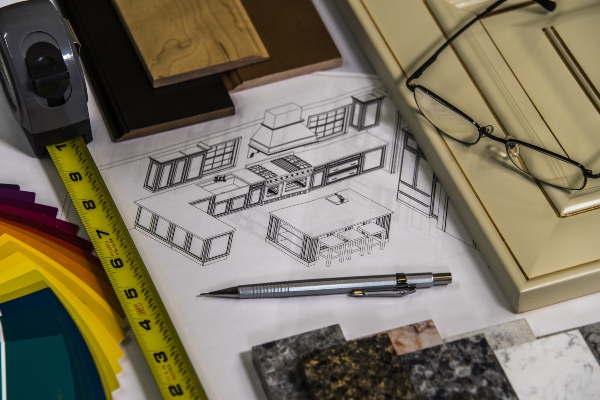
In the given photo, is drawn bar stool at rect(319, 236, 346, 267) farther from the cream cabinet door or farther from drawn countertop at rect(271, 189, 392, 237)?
the cream cabinet door

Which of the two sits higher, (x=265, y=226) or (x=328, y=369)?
(x=265, y=226)

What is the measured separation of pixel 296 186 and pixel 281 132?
98 millimetres

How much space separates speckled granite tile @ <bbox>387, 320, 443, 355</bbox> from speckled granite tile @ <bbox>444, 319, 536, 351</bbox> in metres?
0.02

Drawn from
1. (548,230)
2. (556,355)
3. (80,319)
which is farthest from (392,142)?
(80,319)

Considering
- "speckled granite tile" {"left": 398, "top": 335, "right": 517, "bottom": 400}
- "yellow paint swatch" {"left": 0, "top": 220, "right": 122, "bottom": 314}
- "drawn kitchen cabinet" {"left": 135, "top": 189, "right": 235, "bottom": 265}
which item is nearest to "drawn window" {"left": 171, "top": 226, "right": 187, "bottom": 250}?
"drawn kitchen cabinet" {"left": 135, "top": 189, "right": 235, "bottom": 265}

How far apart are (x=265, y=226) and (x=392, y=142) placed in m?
0.24

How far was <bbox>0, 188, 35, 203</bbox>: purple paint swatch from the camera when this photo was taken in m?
1.09

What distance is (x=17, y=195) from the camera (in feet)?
3.59

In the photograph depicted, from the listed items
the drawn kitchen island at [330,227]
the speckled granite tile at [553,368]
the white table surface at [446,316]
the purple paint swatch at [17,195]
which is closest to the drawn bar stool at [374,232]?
the drawn kitchen island at [330,227]

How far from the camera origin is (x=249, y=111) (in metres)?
1.22

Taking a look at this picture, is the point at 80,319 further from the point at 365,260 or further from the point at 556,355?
the point at 556,355

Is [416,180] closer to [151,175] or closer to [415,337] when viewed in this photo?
[415,337]

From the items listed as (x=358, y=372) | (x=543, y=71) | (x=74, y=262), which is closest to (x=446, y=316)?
(x=358, y=372)

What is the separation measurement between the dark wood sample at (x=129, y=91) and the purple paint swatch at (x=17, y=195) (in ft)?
0.49
